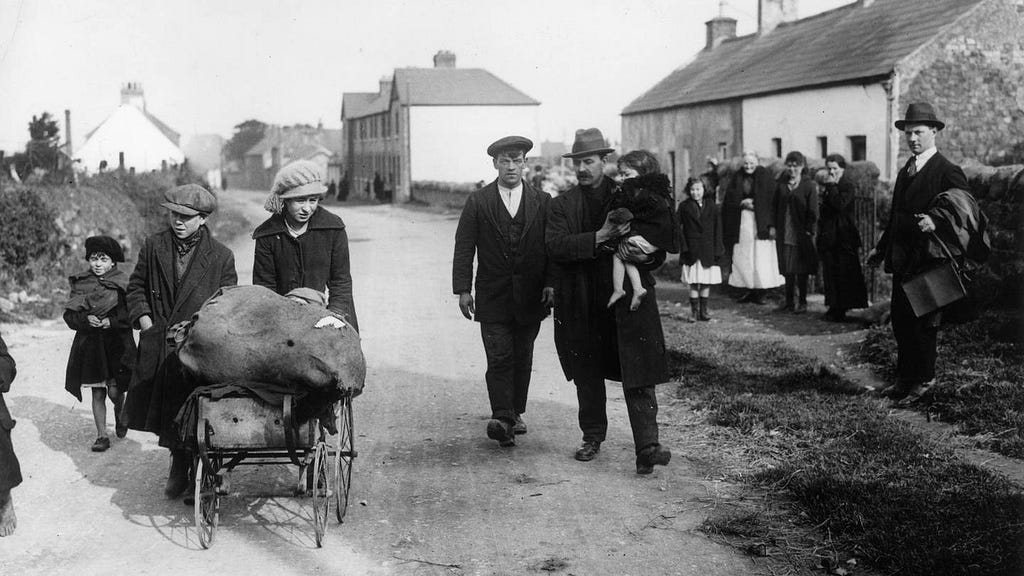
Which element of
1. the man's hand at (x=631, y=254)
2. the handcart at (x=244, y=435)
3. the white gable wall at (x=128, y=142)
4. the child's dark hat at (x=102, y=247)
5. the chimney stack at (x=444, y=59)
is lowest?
the handcart at (x=244, y=435)

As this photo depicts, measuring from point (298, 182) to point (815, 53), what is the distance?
917 inches

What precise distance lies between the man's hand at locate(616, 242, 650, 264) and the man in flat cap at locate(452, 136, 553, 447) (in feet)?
2.66

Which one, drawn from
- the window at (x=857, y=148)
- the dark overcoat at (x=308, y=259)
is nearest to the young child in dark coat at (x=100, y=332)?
the dark overcoat at (x=308, y=259)

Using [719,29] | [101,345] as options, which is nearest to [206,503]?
[101,345]

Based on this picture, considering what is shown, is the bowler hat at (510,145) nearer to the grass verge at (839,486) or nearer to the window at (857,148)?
the grass verge at (839,486)

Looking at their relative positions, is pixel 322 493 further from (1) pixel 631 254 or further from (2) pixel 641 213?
(2) pixel 641 213

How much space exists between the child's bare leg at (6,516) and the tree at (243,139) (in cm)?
13366

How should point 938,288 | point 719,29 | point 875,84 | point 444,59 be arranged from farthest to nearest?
point 444,59 → point 719,29 → point 875,84 → point 938,288

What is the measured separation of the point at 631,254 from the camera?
20.4ft

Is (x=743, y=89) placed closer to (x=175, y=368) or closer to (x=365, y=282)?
(x=365, y=282)

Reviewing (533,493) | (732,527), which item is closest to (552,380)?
(533,493)

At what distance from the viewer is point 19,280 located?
46.0 feet

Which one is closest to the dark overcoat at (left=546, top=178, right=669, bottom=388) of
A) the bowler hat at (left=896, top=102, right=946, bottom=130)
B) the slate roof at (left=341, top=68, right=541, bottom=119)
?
the bowler hat at (left=896, top=102, right=946, bottom=130)

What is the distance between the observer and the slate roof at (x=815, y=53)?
74.1 ft
